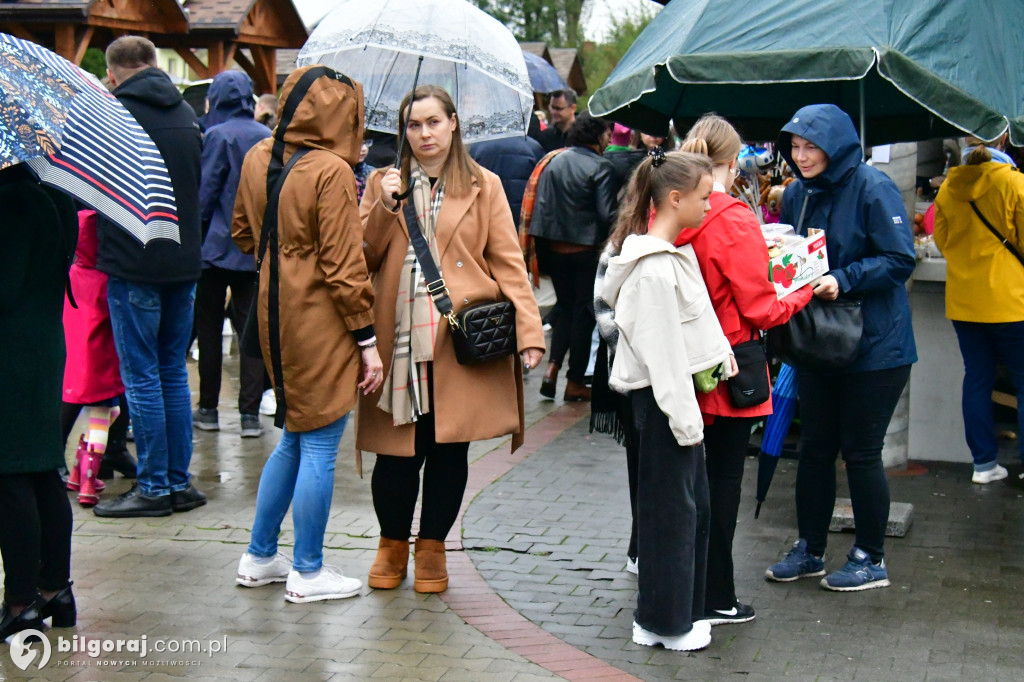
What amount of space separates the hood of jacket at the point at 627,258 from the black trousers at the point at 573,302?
14.1ft

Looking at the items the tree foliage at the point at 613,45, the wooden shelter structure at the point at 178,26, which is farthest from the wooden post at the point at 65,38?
Result: the tree foliage at the point at 613,45

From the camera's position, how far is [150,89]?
19.4 feet

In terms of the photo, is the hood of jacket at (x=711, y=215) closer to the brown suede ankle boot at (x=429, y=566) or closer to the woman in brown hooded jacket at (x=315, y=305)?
the woman in brown hooded jacket at (x=315, y=305)

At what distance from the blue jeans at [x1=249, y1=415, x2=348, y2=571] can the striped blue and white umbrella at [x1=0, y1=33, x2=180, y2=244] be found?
954mm

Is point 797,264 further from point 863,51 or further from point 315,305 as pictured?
point 315,305

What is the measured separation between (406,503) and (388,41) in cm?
190

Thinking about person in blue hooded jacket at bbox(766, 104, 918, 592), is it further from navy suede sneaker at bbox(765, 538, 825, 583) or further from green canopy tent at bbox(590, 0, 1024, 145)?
green canopy tent at bbox(590, 0, 1024, 145)

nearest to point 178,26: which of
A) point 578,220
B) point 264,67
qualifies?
point 264,67

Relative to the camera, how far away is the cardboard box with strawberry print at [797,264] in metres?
4.70

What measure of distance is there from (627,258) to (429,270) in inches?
34.8

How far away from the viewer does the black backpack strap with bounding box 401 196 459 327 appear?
4652 millimetres

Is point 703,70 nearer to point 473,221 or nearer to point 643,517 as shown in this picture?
point 473,221

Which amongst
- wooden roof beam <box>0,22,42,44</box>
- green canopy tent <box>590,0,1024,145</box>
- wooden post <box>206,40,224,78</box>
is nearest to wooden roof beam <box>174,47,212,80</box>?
wooden post <box>206,40,224,78</box>

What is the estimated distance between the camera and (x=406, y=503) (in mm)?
4941
